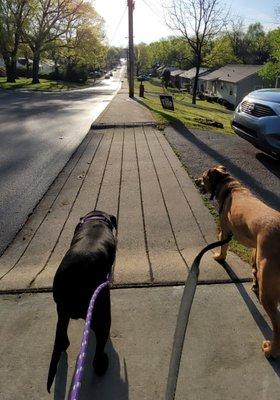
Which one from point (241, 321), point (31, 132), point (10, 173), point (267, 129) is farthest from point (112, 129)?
point (241, 321)

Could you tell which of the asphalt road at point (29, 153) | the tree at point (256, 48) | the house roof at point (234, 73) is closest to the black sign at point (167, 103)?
the asphalt road at point (29, 153)

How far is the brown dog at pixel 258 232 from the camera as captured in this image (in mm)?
2812

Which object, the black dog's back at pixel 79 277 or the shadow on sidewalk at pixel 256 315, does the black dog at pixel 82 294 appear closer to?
the black dog's back at pixel 79 277

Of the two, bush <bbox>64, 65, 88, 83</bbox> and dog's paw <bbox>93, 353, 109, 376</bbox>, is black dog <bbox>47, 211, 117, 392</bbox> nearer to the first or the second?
dog's paw <bbox>93, 353, 109, 376</bbox>

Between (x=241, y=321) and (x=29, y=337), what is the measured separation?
1.74m

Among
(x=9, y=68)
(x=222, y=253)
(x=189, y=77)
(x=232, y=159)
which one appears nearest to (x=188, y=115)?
(x=232, y=159)

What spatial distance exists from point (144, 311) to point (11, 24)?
150ft

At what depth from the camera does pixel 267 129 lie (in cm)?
759

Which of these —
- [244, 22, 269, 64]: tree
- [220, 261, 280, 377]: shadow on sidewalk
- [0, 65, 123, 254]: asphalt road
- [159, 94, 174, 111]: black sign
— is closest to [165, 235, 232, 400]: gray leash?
[220, 261, 280, 377]: shadow on sidewalk

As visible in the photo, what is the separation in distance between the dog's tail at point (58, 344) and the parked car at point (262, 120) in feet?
19.6

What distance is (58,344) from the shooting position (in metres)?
2.72

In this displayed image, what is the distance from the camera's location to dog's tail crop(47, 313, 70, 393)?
8.55ft

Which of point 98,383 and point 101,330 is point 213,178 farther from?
point 98,383

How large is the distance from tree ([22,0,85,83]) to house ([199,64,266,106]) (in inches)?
967
